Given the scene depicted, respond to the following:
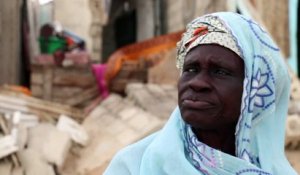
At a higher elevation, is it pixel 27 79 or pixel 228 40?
pixel 228 40

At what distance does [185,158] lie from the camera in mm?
1634

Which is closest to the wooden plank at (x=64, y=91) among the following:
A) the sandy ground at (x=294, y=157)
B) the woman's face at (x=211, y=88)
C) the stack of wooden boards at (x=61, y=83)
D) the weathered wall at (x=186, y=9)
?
the stack of wooden boards at (x=61, y=83)

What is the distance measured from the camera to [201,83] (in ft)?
5.27

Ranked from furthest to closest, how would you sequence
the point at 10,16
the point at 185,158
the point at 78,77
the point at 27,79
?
the point at 27,79 < the point at 10,16 < the point at 78,77 < the point at 185,158

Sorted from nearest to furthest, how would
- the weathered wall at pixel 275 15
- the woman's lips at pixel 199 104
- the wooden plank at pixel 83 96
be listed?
the woman's lips at pixel 199 104
the wooden plank at pixel 83 96
the weathered wall at pixel 275 15

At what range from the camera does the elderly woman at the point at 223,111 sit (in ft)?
5.31

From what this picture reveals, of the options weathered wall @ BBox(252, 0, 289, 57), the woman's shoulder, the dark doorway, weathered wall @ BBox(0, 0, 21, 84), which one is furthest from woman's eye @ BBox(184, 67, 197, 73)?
the dark doorway

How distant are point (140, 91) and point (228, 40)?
4.40 meters

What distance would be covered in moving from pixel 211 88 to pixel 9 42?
7.81 metres

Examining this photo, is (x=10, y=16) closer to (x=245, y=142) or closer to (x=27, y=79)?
(x=27, y=79)

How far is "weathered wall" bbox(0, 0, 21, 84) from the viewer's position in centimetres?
892

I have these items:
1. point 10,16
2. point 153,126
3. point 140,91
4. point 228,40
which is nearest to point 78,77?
point 140,91

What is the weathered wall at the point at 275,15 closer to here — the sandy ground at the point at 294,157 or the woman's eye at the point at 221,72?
the sandy ground at the point at 294,157

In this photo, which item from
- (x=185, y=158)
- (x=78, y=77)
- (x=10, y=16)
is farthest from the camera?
(x=10, y=16)
